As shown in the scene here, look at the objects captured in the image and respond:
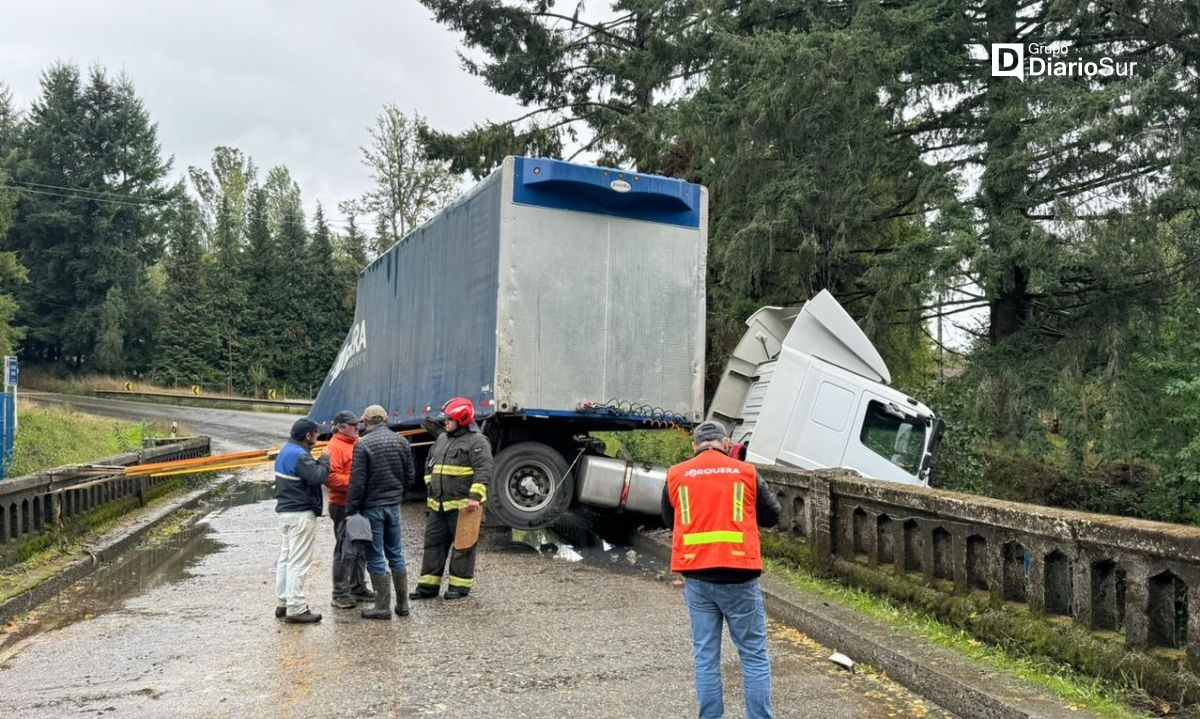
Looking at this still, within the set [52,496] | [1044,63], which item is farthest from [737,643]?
[1044,63]

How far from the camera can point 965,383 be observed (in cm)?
1528

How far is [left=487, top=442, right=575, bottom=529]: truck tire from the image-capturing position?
10531 millimetres

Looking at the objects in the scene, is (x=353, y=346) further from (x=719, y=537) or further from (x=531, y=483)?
(x=719, y=537)

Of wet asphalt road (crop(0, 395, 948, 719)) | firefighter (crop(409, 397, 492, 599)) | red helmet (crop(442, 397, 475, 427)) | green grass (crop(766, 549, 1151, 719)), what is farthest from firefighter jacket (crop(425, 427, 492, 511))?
green grass (crop(766, 549, 1151, 719))

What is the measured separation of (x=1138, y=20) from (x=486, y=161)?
571 inches

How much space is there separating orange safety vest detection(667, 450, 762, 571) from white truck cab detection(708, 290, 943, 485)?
6833 millimetres

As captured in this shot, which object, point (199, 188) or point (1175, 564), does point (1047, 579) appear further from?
point (199, 188)

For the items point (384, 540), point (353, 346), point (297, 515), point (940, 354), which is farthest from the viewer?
point (940, 354)

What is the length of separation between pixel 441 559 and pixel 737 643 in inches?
160

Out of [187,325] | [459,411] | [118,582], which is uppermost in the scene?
[187,325]

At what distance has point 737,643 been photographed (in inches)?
178

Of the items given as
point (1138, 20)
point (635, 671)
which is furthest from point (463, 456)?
point (1138, 20)

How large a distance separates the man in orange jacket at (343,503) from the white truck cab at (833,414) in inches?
204

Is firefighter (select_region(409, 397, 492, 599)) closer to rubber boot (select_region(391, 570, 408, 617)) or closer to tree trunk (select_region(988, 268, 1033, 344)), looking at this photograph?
rubber boot (select_region(391, 570, 408, 617))
